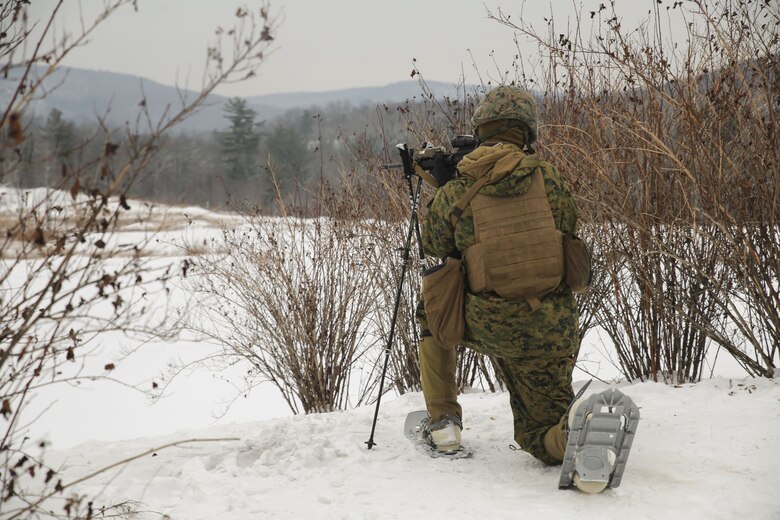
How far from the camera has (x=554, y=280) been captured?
2.85 metres

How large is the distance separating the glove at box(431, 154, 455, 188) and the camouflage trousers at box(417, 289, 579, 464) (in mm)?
647

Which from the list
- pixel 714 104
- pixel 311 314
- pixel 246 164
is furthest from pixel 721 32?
pixel 246 164

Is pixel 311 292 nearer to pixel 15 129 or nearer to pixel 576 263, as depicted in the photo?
pixel 576 263

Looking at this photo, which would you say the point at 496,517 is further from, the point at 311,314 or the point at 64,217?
the point at 311,314

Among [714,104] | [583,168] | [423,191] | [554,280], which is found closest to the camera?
[554,280]

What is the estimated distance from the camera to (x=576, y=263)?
290cm

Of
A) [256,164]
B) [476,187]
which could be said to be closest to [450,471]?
[476,187]

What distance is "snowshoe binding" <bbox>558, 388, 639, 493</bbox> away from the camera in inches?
101

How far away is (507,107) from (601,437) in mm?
1479

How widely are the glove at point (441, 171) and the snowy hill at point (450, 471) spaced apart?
140 cm

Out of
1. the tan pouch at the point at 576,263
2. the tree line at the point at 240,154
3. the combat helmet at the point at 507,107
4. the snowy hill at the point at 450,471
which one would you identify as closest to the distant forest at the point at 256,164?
the tree line at the point at 240,154

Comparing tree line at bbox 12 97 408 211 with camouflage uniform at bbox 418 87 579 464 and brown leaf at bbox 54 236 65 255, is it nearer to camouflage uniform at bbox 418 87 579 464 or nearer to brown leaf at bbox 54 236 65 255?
brown leaf at bbox 54 236 65 255

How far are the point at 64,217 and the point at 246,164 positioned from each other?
4306 centimetres

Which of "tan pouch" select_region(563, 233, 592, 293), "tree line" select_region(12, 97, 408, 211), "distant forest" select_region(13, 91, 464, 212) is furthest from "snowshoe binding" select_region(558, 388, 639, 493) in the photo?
"tree line" select_region(12, 97, 408, 211)
